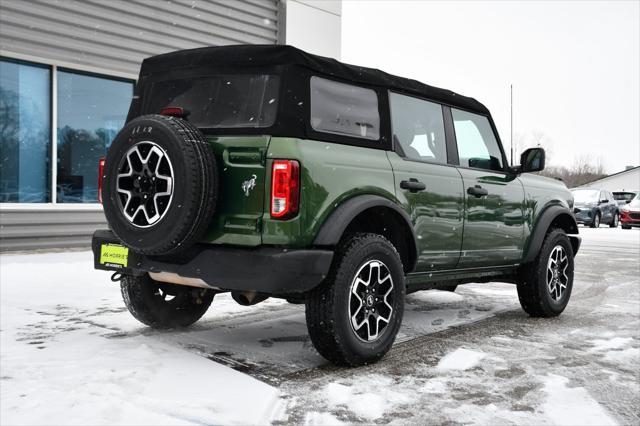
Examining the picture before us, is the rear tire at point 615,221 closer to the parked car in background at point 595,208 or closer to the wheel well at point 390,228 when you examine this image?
the parked car in background at point 595,208

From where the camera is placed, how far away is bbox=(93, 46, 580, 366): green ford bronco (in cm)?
365

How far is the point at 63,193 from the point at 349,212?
7.41 meters

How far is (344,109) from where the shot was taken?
4.23 metres

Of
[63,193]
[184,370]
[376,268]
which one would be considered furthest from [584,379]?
[63,193]

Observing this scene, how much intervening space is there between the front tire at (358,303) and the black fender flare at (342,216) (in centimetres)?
20

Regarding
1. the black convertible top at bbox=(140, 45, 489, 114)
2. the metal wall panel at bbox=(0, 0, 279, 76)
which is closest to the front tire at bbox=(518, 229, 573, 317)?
the black convertible top at bbox=(140, 45, 489, 114)

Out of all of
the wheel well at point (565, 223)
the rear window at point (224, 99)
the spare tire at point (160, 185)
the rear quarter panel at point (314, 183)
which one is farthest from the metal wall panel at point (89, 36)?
the wheel well at point (565, 223)

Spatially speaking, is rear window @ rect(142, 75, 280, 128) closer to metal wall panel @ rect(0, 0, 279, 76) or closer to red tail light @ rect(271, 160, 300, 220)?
red tail light @ rect(271, 160, 300, 220)

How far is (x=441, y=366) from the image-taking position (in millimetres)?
4129

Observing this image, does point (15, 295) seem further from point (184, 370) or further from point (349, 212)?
point (349, 212)

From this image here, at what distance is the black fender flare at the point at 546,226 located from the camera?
19.2ft

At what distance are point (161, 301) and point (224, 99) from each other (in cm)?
166

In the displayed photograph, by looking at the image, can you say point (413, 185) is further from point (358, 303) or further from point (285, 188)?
point (285, 188)

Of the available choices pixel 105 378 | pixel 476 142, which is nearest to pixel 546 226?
pixel 476 142
